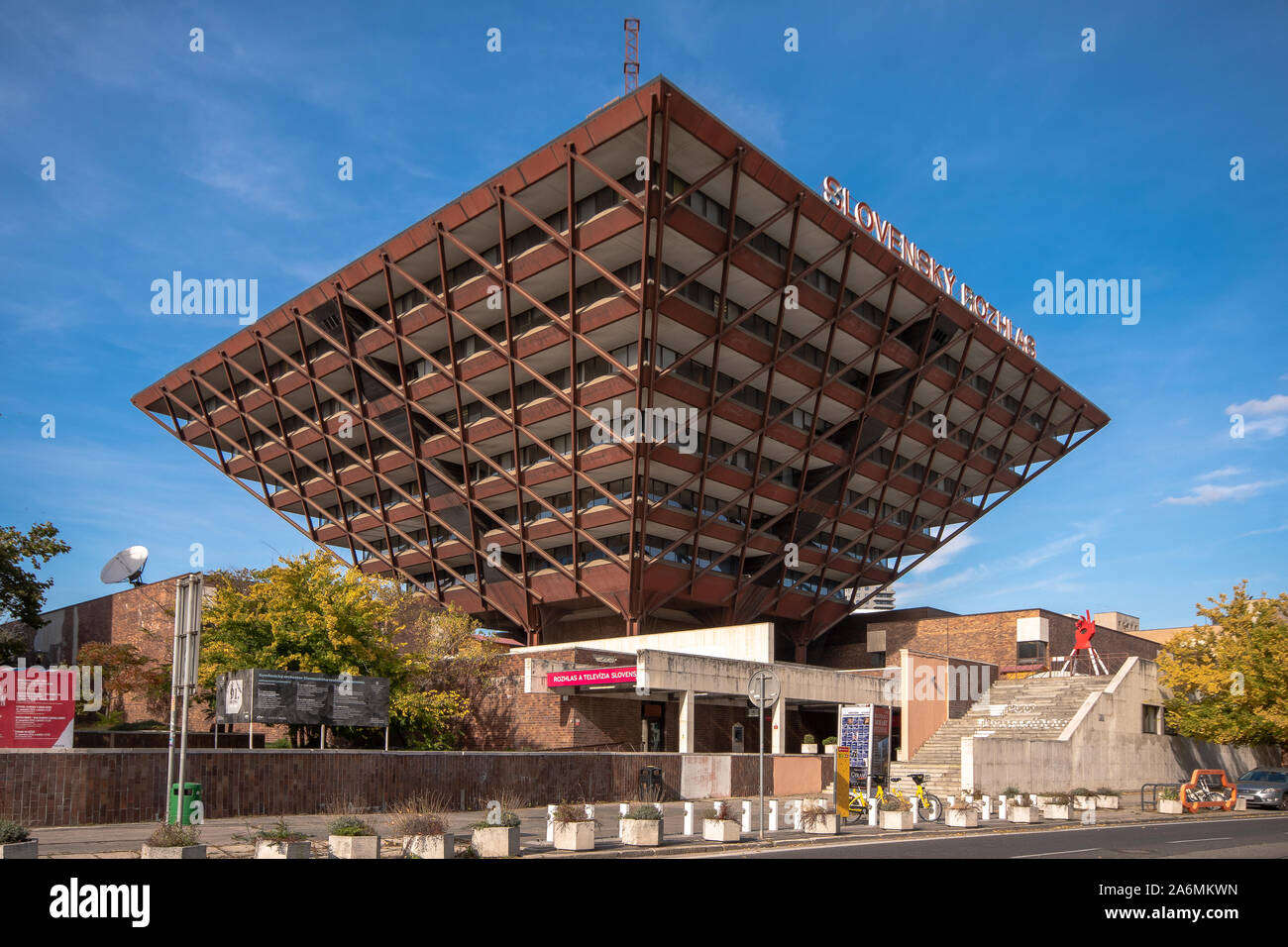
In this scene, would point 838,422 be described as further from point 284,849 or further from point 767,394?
point 284,849

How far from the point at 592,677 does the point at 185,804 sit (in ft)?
76.1

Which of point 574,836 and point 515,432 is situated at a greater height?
point 515,432

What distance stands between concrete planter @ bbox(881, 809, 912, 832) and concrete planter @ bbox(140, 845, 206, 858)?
17.4 meters

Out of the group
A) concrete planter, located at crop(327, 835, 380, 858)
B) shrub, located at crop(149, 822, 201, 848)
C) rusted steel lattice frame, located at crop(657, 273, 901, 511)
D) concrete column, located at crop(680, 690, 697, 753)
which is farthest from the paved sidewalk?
rusted steel lattice frame, located at crop(657, 273, 901, 511)

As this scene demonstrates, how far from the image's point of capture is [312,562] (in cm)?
3344

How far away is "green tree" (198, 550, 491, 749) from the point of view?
107 ft

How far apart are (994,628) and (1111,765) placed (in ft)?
70.3

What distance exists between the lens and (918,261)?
52.4 m

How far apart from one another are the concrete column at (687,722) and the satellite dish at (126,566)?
3973 centimetres

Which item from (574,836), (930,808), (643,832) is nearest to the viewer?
(574,836)

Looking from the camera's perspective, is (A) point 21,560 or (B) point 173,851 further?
(A) point 21,560

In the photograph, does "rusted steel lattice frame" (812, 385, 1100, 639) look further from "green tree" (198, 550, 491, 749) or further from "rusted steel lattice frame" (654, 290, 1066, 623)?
"green tree" (198, 550, 491, 749)

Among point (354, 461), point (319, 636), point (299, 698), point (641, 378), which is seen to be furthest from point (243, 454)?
point (299, 698)
